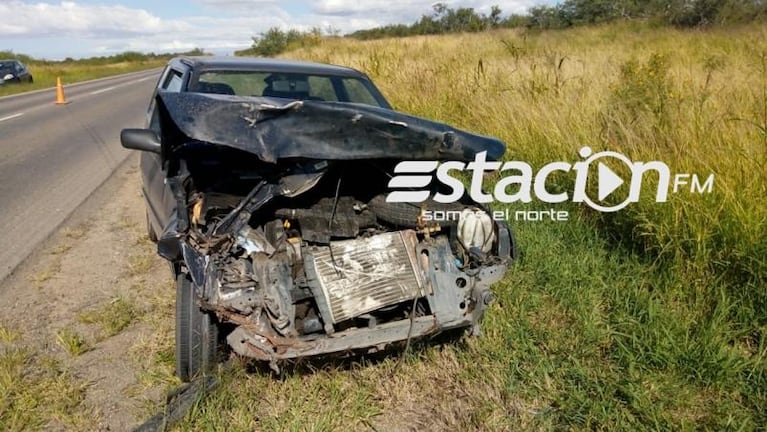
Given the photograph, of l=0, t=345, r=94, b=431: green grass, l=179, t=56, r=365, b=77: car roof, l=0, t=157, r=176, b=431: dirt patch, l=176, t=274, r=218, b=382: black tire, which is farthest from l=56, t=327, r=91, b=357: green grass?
l=179, t=56, r=365, b=77: car roof

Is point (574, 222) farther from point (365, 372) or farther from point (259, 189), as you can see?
point (259, 189)

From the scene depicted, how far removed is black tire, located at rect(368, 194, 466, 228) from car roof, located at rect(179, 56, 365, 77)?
1.69 metres

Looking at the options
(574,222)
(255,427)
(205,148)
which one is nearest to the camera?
(255,427)

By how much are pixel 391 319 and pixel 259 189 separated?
959mm

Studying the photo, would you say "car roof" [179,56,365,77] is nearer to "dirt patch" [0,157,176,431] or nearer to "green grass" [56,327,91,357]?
"dirt patch" [0,157,176,431]

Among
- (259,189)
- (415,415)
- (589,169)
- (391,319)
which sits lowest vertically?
(415,415)

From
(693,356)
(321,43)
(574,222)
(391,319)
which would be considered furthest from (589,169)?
(321,43)

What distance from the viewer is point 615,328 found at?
302 centimetres

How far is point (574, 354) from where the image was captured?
282 cm

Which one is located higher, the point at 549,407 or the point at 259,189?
the point at 259,189

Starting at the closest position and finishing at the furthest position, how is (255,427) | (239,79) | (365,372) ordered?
(255,427) → (365,372) → (239,79)

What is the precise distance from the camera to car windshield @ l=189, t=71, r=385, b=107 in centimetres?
377

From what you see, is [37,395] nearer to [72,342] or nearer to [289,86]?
[72,342]

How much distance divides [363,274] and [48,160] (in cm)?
667
